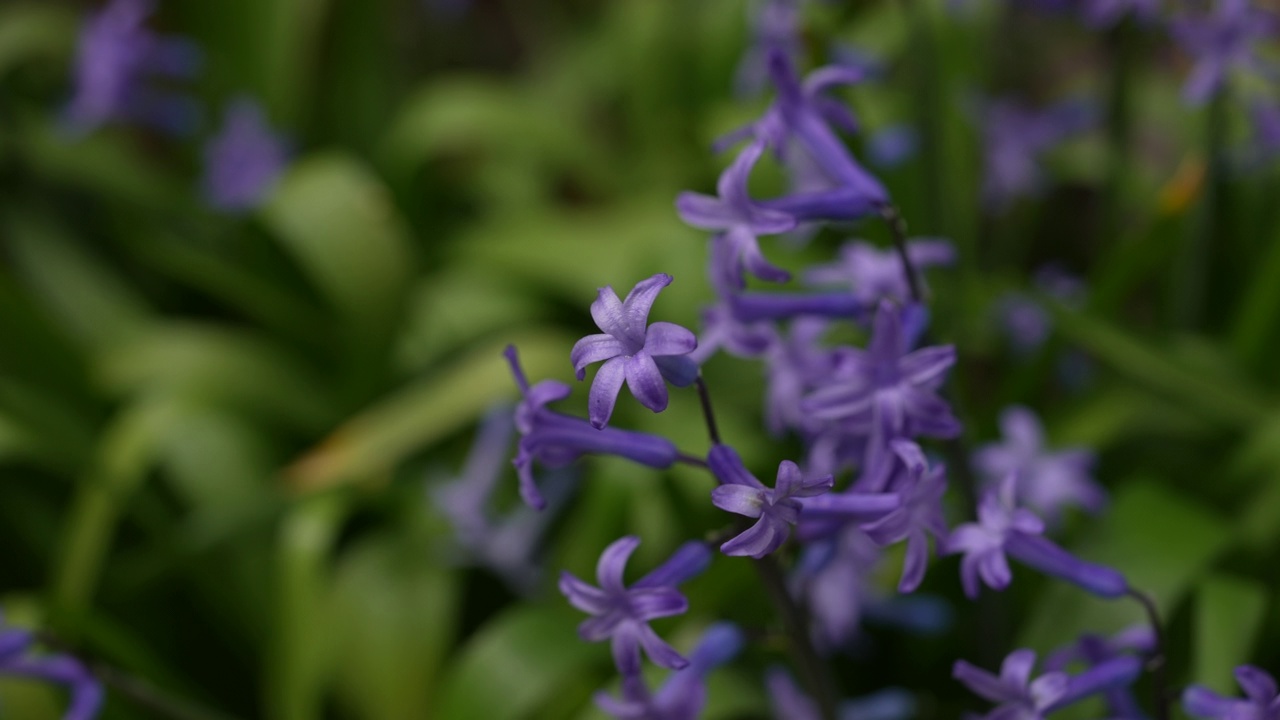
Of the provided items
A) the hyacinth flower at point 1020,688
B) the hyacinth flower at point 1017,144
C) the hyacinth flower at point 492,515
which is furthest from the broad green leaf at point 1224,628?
the hyacinth flower at point 1017,144

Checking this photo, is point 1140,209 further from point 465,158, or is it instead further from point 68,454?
point 68,454

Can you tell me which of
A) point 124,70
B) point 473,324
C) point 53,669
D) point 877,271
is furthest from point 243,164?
point 877,271

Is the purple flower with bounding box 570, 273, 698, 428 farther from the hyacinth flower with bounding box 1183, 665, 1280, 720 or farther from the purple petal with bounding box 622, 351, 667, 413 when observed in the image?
the hyacinth flower with bounding box 1183, 665, 1280, 720

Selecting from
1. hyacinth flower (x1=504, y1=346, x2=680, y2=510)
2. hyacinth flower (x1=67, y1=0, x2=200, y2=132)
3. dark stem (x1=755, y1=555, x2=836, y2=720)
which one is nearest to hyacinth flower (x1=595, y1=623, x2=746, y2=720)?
dark stem (x1=755, y1=555, x2=836, y2=720)

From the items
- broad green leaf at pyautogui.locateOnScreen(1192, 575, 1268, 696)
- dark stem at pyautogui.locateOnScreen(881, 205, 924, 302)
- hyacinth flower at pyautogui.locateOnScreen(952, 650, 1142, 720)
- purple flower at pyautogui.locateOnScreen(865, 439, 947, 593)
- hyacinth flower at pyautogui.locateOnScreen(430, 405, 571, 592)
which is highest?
dark stem at pyautogui.locateOnScreen(881, 205, 924, 302)

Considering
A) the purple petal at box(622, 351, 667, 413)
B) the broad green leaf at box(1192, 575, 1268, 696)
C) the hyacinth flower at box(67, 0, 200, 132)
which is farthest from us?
the hyacinth flower at box(67, 0, 200, 132)

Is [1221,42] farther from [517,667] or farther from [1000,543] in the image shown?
[517,667]
